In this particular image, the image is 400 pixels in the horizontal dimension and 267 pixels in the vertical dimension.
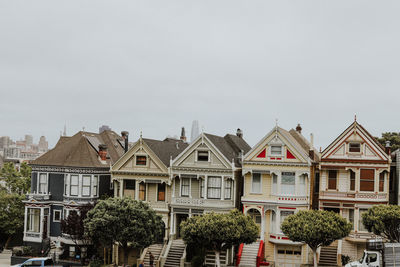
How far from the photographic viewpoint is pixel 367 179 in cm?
4200

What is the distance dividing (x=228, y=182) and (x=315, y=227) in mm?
9929

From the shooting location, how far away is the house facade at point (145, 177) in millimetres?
46062

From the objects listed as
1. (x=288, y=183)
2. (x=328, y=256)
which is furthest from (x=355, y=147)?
(x=328, y=256)

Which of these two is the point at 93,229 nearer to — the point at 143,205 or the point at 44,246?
the point at 143,205

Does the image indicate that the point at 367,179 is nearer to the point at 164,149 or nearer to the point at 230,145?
the point at 230,145

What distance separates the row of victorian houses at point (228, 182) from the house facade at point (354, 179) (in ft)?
0.27

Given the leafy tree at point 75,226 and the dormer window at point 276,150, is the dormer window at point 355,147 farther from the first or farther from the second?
the leafy tree at point 75,226

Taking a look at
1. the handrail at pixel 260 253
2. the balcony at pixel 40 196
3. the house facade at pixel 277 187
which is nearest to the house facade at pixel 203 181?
the house facade at pixel 277 187

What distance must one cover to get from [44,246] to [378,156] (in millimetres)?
31905

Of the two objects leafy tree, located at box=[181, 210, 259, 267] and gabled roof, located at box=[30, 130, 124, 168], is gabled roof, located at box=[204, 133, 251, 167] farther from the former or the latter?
gabled roof, located at box=[30, 130, 124, 168]

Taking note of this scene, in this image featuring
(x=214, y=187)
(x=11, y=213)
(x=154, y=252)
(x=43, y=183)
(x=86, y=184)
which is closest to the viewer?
(x=214, y=187)

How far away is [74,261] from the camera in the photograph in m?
45.8

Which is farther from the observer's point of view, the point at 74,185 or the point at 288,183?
the point at 74,185

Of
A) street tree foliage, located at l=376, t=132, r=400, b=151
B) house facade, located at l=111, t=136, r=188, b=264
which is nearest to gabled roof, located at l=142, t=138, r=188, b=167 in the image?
house facade, located at l=111, t=136, r=188, b=264
